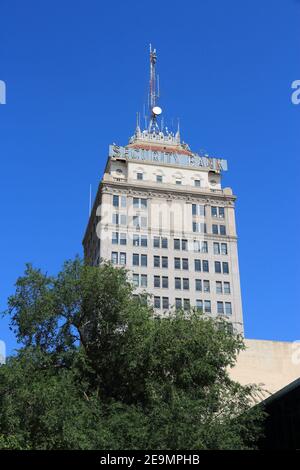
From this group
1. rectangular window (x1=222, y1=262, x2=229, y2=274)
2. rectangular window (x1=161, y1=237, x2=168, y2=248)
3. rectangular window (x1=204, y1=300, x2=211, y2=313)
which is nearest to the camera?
rectangular window (x1=204, y1=300, x2=211, y2=313)

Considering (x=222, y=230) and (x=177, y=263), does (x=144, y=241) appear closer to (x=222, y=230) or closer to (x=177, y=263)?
(x=177, y=263)

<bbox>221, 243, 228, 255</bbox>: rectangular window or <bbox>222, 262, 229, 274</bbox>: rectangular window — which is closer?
<bbox>222, 262, 229, 274</bbox>: rectangular window

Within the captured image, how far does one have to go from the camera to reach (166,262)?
307 feet

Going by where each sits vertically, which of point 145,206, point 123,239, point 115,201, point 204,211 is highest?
point 115,201

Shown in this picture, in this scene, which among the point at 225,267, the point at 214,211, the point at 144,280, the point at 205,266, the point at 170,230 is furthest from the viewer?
the point at 214,211

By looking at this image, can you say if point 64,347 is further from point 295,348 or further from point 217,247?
point 217,247

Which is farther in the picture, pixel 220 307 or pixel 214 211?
pixel 214 211

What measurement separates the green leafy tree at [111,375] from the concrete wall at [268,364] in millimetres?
22869

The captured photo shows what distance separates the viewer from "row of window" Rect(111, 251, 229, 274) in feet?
302

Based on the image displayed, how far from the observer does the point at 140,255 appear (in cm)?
9300

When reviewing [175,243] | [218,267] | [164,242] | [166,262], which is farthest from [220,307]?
[164,242]

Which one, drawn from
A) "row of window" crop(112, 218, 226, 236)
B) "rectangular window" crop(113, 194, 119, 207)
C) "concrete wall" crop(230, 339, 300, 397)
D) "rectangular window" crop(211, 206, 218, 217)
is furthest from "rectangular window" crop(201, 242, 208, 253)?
"concrete wall" crop(230, 339, 300, 397)

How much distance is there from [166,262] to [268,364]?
38251mm

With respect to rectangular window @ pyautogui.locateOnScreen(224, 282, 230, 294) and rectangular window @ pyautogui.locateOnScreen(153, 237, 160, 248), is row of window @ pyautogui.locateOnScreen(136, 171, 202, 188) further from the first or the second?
rectangular window @ pyautogui.locateOnScreen(224, 282, 230, 294)
